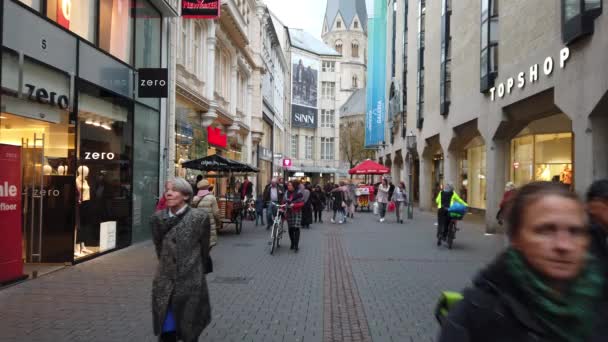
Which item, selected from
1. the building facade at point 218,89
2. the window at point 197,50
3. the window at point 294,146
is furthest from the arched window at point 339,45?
the window at point 197,50

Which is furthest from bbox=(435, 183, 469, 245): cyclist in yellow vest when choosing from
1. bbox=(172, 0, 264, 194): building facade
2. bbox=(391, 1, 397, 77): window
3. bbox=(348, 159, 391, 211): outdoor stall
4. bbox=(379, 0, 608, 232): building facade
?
bbox=(391, 1, 397, 77): window

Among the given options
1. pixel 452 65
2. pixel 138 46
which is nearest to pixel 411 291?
pixel 138 46

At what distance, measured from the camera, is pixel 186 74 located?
1881cm

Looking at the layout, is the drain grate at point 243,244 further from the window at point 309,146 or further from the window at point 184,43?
the window at point 309,146

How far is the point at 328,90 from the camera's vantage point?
254 ft

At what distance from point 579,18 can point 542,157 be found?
38.5ft

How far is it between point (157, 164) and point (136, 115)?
215 centimetres

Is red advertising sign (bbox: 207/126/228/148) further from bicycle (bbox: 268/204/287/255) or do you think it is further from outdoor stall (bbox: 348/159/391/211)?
bicycle (bbox: 268/204/287/255)

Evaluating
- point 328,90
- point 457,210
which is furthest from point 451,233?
point 328,90

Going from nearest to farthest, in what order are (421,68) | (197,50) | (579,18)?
(579,18) → (197,50) → (421,68)

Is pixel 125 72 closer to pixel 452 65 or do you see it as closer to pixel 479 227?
pixel 479 227

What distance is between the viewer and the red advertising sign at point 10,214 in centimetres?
797

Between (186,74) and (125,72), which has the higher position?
(186,74)

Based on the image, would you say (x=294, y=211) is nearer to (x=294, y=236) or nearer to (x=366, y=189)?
(x=294, y=236)
